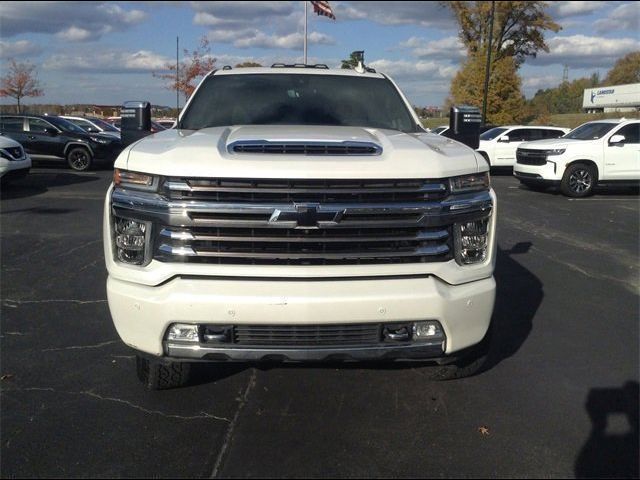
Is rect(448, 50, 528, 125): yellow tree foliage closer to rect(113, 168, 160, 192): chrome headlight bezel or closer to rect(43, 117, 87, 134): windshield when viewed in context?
rect(43, 117, 87, 134): windshield

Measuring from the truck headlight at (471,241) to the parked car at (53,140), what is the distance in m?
15.9

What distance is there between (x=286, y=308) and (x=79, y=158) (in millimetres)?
16540

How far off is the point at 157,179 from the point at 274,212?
634 millimetres

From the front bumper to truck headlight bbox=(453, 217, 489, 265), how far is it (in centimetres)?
18

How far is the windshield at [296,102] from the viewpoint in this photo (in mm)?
4543

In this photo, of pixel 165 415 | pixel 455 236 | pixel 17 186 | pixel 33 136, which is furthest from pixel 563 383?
pixel 33 136

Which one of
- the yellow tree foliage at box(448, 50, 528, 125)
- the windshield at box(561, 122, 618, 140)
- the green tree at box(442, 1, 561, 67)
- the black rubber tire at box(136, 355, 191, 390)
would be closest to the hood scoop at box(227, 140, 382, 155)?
the black rubber tire at box(136, 355, 191, 390)

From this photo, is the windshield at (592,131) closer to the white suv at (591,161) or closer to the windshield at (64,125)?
the white suv at (591,161)

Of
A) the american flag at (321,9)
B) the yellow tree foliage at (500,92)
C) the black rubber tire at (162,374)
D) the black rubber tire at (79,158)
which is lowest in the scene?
the black rubber tire at (162,374)

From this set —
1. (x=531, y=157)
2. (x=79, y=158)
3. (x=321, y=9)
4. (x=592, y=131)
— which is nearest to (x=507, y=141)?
(x=592, y=131)

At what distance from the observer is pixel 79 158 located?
17.7m

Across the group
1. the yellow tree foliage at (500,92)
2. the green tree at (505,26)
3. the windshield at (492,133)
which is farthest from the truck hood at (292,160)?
the green tree at (505,26)

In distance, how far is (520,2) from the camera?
3975 cm

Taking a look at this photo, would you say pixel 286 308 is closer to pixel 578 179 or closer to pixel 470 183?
pixel 470 183
